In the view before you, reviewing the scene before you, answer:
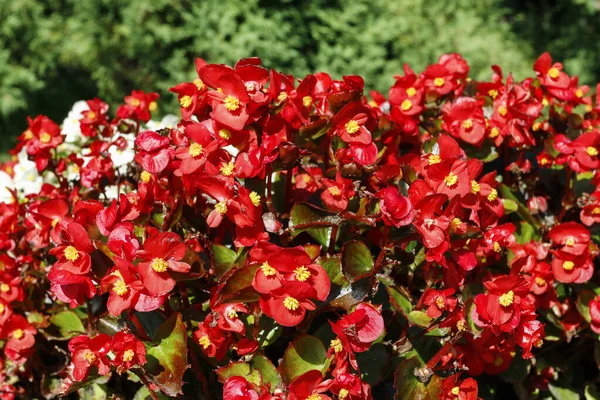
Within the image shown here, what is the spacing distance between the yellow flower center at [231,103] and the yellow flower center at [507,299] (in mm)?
635

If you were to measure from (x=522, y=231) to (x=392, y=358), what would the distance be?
0.54 meters

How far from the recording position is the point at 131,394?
1566 millimetres

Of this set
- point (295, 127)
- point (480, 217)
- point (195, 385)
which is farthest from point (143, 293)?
point (480, 217)

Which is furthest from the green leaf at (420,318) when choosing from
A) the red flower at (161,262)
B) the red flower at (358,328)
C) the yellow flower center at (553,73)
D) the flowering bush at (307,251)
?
the yellow flower center at (553,73)

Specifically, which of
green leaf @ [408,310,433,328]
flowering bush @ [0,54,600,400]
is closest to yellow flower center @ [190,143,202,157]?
flowering bush @ [0,54,600,400]

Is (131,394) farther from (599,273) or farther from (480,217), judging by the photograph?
(599,273)

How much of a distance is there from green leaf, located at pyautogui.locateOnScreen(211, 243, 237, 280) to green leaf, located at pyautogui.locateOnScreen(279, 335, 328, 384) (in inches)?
7.8

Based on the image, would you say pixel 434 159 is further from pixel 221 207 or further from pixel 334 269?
pixel 221 207

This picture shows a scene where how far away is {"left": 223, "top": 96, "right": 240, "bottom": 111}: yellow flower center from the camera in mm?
1231

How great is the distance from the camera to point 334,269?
1264 mm

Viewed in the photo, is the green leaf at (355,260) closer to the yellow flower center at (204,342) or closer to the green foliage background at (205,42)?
the yellow flower center at (204,342)

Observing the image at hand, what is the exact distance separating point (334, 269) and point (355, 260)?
5 centimetres

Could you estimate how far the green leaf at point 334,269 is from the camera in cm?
126

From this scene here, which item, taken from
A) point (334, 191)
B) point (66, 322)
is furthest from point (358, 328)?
point (66, 322)
